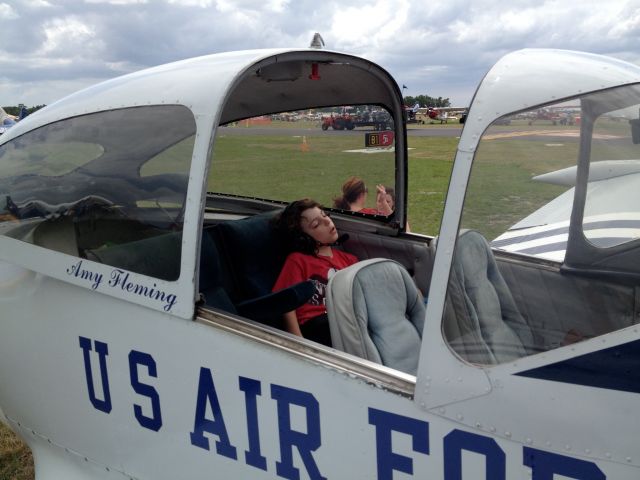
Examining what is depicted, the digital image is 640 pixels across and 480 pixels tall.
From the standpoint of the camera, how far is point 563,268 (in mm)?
2111

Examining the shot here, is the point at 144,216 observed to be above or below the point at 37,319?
above

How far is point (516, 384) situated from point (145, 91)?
157cm

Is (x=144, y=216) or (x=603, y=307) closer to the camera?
(x=603, y=307)

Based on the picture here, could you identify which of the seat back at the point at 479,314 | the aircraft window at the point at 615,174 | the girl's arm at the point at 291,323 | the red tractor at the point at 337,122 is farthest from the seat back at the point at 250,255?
the aircraft window at the point at 615,174

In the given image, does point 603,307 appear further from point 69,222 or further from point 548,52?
point 69,222

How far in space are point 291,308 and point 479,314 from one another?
0.89 metres

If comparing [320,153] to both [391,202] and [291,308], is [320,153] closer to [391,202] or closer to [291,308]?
[391,202]

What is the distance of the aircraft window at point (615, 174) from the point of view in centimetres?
171

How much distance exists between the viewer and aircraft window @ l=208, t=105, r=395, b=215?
11.5 ft

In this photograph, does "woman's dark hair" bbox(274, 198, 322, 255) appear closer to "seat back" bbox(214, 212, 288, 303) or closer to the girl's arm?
"seat back" bbox(214, 212, 288, 303)

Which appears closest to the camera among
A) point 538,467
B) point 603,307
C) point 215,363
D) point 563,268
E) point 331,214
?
point 538,467

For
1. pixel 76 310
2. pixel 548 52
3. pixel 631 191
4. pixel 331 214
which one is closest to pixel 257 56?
pixel 548 52

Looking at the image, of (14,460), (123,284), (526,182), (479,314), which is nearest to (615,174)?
(526,182)

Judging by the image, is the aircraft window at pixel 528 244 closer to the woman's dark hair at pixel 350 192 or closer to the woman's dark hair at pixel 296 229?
the woman's dark hair at pixel 296 229
